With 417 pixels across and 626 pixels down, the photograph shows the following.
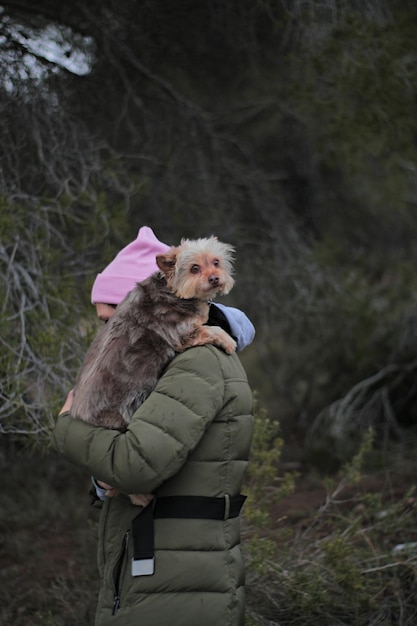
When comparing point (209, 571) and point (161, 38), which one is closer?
point (209, 571)

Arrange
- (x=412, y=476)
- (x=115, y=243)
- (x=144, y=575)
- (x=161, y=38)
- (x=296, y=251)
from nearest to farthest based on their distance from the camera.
→ (x=144, y=575), (x=115, y=243), (x=412, y=476), (x=161, y=38), (x=296, y=251)

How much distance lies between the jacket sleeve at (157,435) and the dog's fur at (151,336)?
64 mm

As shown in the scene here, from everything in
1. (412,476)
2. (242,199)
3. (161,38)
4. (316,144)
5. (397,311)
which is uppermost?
(161,38)

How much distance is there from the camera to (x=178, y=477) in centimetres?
250

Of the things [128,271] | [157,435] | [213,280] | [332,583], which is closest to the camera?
[157,435]

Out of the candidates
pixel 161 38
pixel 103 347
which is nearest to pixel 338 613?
pixel 103 347

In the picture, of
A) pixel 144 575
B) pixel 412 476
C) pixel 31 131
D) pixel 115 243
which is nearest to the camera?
pixel 144 575

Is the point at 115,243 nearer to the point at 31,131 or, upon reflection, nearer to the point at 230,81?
the point at 31,131

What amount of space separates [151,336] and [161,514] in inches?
22.8

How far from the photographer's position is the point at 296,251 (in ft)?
23.6

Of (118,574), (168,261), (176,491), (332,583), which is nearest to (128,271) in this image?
(168,261)

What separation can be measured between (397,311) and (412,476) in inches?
74.1

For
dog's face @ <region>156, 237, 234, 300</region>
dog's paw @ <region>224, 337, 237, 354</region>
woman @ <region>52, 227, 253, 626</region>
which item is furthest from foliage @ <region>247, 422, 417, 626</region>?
dog's face @ <region>156, 237, 234, 300</region>

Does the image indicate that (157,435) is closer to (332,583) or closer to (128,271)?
(128,271)
